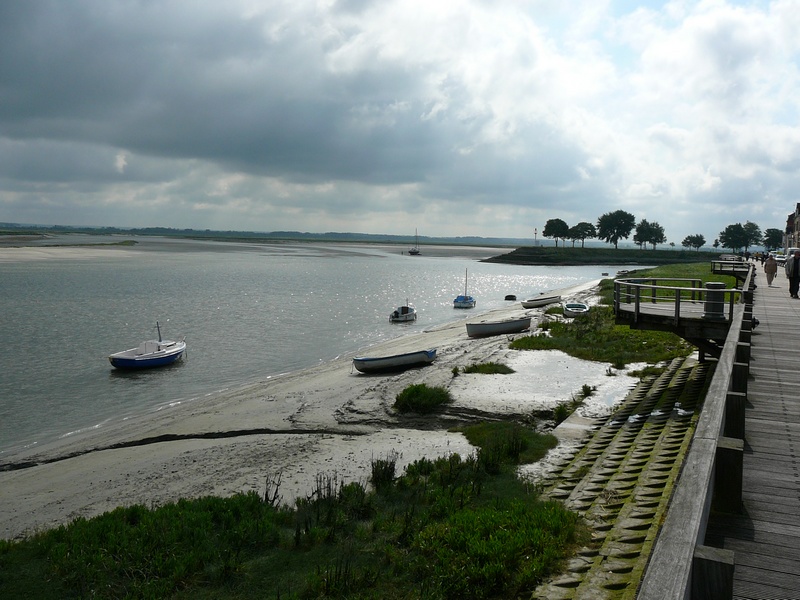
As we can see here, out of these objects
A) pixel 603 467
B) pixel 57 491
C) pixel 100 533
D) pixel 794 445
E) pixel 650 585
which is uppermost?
pixel 650 585

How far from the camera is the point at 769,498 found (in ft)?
22.1

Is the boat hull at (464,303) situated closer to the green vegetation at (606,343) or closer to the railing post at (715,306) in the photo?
the green vegetation at (606,343)

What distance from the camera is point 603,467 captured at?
1193cm

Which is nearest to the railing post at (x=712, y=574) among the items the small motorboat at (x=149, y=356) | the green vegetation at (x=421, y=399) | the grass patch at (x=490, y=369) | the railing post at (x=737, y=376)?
the railing post at (x=737, y=376)

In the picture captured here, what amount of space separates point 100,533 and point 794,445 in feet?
37.7

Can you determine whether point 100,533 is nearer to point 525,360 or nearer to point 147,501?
point 147,501

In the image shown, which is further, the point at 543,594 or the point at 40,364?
the point at 40,364

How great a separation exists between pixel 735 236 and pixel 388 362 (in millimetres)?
193922

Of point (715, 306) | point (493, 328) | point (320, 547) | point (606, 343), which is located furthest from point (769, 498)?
point (493, 328)

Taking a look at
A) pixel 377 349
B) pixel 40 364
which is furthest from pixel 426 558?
pixel 40 364

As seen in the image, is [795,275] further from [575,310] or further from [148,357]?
[148,357]

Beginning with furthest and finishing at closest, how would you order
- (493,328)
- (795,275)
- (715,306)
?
(493,328), (795,275), (715,306)

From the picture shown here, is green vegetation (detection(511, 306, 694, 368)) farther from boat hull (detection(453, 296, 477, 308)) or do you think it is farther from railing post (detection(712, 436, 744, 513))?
boat hull (detection(453, 296, 477, 308))

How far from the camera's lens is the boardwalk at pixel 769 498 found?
5.35m
